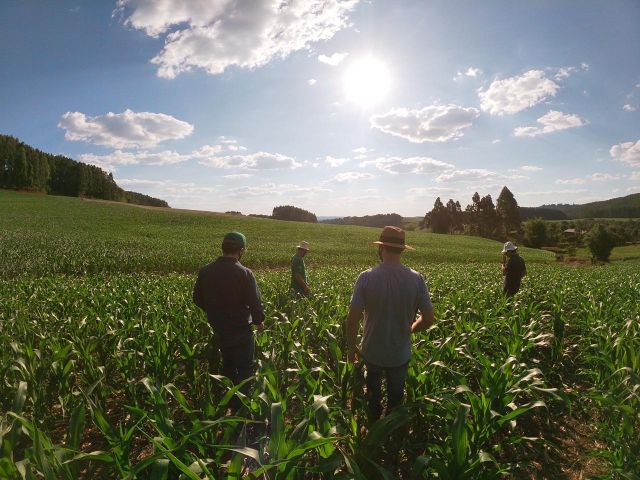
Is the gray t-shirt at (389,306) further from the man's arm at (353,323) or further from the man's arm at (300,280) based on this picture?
the man's arm at (300,280)

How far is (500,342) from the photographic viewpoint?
16.0 ft

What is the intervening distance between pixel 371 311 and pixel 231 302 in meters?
1.64

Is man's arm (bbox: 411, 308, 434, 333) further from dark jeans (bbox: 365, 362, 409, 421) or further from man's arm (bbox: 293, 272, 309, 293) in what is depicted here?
man's arm (bbox: 293, 272, 309, 293)

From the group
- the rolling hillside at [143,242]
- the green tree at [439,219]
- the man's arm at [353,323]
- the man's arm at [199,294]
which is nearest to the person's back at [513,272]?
the man's arm at [353,323]

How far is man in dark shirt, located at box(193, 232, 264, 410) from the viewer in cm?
397

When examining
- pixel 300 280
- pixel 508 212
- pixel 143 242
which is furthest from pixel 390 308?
pixel 508 212

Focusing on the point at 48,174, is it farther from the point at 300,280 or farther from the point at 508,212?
the point at 508,212

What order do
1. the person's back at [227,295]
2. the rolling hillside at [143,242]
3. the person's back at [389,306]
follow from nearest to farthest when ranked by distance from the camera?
the person's back at [389,306] → the person's back at [227,295] → the rolling hillside at [143,242]

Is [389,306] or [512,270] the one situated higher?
[389,306]

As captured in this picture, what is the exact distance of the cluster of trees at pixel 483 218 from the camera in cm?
7250

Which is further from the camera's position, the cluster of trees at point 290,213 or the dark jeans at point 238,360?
the cluster of trees at point 290,213

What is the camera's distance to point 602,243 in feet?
168

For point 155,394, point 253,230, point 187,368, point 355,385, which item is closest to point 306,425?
point 155,394

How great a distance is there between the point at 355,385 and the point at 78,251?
78.6ft
